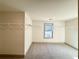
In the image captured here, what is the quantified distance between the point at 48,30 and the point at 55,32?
67cm

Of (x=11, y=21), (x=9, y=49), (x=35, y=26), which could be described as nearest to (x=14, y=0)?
(x=11, y=21)

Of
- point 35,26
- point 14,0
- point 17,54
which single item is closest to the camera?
point 14,0

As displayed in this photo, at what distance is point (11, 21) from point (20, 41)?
3.31ft

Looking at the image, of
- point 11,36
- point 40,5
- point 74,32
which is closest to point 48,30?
point 74,32

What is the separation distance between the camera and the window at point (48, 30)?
1170cm

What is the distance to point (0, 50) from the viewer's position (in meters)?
5.73

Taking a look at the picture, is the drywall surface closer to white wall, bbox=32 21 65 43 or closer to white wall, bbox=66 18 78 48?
white wall, bbox=66 18 78 48

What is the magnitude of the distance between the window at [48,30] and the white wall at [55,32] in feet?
0.91

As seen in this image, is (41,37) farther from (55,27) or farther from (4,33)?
(4,33)

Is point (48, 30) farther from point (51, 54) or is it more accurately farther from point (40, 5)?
point (40, 5)

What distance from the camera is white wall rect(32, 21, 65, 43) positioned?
1155 cm

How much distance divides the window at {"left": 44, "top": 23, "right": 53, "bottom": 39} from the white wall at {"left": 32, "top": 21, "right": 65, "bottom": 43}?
0.91 ft

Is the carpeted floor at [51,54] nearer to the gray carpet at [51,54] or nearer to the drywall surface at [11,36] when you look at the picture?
the gray carpet at [51,54]

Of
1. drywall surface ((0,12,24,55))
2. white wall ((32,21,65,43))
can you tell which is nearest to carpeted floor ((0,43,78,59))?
drywall surface ((0,12,24,55))
